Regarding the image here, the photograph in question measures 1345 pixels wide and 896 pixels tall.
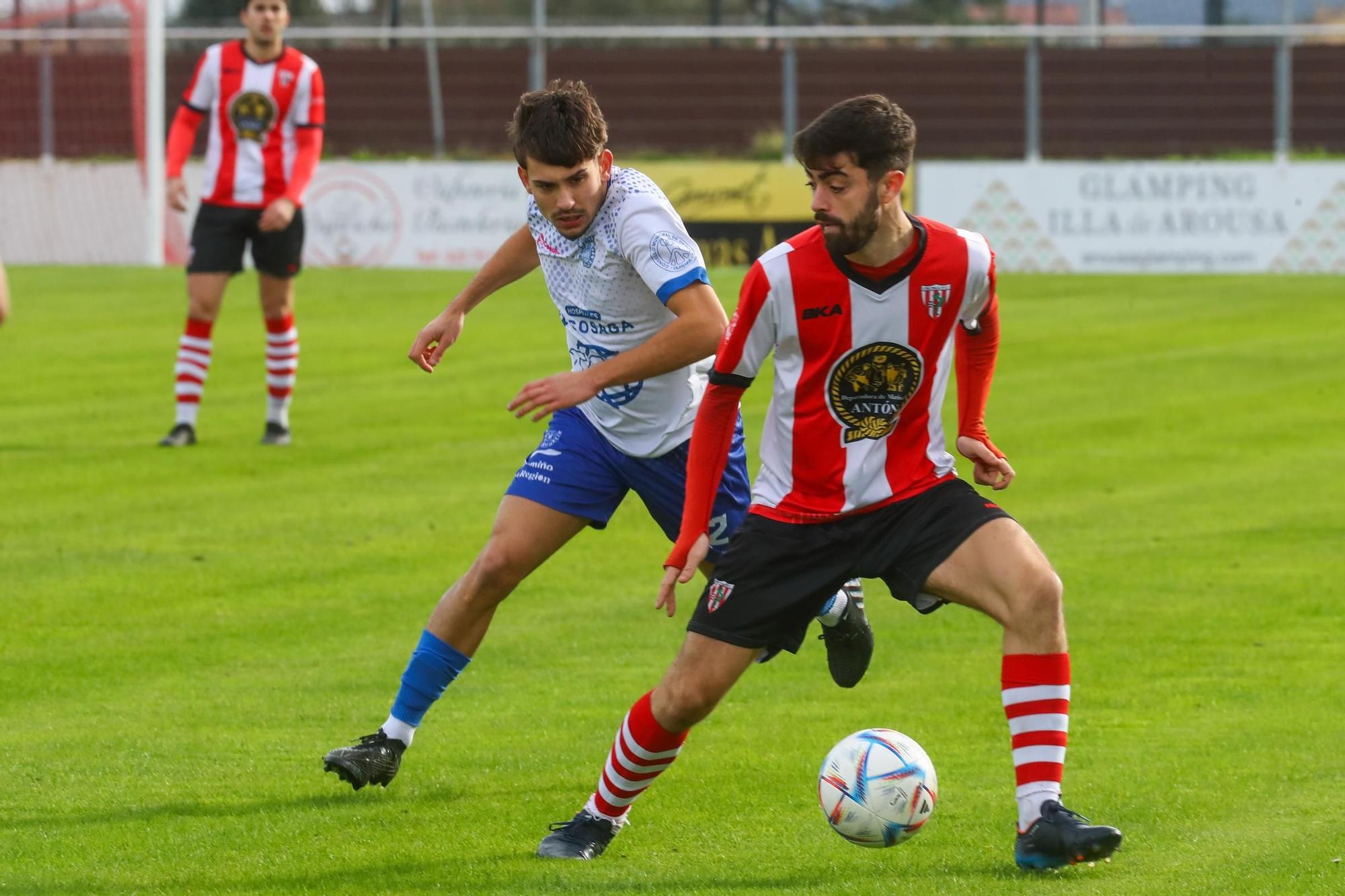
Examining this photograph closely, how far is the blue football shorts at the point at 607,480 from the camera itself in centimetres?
567

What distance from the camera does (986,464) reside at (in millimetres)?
5098

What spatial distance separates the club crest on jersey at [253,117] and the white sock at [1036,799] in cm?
909

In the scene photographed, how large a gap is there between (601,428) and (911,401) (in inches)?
43.0

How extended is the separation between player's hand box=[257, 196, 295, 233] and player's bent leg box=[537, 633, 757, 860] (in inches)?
296

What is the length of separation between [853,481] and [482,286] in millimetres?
1554

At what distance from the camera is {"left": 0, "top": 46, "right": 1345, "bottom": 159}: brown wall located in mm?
28844

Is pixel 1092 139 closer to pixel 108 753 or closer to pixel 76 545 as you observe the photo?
pixel 76 545

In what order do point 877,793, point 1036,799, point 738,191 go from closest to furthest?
point 1036,799
point 877,793
point 738,191

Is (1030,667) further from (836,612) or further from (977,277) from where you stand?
(836,612)

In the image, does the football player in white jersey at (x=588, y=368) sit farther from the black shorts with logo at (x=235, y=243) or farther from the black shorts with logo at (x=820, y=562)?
the black shorts with logo at (x=235, y=243)

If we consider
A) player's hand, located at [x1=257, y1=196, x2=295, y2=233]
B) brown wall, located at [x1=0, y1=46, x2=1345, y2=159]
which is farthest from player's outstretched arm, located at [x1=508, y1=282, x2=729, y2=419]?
brown wall, located at [x1=0, y1=46, x2=1345, y2=159]

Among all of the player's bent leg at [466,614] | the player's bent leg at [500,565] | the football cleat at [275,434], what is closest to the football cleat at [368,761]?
the player's bent leg at [466,614]

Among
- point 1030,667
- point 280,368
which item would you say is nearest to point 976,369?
point 1030,667

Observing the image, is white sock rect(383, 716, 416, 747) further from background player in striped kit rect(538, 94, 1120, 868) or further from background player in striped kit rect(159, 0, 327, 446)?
background player in striped kit rect(159, 0, 327, 446)
